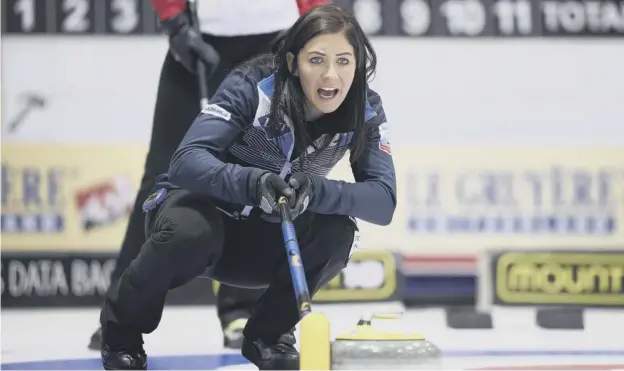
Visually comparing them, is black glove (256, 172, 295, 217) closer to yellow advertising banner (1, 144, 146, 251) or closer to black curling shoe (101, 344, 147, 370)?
black curling shoe (101, 344, 147, 370)

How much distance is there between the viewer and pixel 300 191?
198cm

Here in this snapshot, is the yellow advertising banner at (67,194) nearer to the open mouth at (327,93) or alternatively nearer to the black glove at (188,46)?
the black glove at (188,46)

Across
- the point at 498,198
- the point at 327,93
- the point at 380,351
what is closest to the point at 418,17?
the point at 498,198

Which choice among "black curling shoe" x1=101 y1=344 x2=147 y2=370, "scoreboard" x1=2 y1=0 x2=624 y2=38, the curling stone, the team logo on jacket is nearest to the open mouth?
the team logo on jacket

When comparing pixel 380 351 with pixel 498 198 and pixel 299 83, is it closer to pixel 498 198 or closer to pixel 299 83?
pixel 299 83

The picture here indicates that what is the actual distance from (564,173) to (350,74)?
7.81ft

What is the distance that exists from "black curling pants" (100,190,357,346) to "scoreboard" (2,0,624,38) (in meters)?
2.12

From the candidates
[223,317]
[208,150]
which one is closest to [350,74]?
[208,150]

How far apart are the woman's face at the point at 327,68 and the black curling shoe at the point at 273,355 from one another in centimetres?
52

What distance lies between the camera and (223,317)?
2.91m

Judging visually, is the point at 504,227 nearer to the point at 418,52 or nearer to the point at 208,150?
the point at 418,52

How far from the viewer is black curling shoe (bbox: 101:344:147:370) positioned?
220cm

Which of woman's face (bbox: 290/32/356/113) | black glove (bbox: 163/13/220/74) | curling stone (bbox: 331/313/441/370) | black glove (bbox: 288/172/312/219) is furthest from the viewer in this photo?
black glove (bbox: 163/13/220/74)

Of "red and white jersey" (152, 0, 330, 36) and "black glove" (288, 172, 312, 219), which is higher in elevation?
"red and white jersey" (152, 0, 330, 36)
